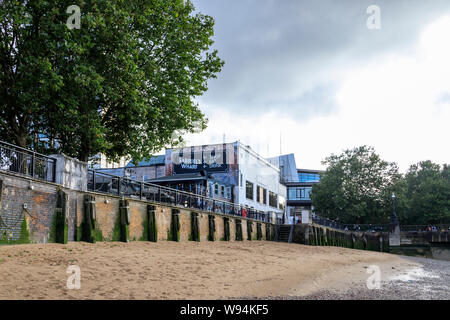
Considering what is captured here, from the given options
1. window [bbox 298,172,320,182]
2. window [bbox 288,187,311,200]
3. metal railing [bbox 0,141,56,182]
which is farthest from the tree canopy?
metal railing [bbox 0,141,56,182]

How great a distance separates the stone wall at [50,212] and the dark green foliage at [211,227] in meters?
5.04

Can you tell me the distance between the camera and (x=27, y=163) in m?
15.3

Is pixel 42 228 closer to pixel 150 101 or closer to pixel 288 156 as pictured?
pixel 150 101

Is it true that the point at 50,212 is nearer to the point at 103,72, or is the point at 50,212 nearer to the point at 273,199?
the point at 103,72

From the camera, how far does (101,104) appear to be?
22953 mm

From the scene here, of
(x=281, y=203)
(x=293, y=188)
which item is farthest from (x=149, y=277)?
(x=293, y=188)

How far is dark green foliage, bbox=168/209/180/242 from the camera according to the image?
23297mm

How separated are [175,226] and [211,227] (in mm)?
4901

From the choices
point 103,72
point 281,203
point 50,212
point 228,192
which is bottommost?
point 50,212

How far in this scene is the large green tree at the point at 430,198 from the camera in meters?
64.7

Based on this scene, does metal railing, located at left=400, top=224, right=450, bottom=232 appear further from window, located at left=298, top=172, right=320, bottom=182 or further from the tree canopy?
window, located at left=298, top=172, right=320, bottom=182

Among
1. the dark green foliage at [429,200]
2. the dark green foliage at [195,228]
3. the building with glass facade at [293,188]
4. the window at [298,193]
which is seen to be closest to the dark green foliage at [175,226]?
the dark green foliage at [195,228]

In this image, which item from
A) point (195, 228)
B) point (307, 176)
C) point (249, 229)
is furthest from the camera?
point (307, 176)

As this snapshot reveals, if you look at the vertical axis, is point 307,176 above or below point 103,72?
above
